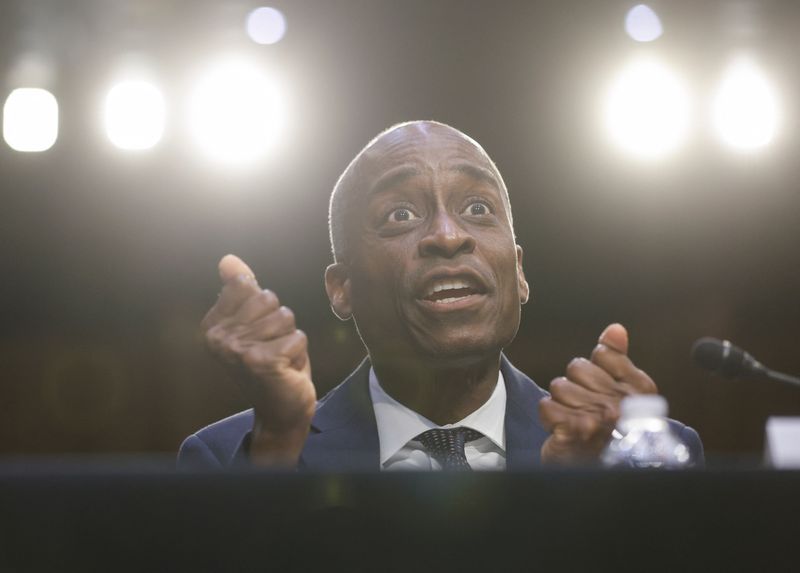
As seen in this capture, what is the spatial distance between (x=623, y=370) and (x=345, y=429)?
52cm

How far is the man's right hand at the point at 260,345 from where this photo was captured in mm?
1485

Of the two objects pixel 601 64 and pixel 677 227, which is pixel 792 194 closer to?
pixel 677 227

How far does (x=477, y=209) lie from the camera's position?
70.9 inches

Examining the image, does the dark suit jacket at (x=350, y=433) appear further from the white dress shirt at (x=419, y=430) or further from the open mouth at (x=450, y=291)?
the open mouth at (x=450, y=291)

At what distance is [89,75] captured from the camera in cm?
272

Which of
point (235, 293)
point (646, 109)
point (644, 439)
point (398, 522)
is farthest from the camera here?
point (646, 109)

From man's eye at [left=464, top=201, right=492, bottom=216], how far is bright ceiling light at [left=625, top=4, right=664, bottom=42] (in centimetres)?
114

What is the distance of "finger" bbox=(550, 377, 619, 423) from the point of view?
1.51 meters

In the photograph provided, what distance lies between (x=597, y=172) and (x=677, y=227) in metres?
0.29

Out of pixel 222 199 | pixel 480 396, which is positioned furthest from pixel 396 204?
pixel 222 199

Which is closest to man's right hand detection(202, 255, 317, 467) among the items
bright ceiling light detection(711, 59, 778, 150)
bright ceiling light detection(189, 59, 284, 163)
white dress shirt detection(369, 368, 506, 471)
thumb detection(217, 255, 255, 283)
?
thumb detection(217, 255, 255, 283)

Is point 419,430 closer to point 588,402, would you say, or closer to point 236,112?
point 588,402

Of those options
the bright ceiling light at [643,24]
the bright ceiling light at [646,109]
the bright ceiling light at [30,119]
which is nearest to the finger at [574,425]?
the bright ceiling light at [646,109]

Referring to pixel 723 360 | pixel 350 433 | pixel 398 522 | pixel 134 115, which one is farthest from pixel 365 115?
pixel 398 522
